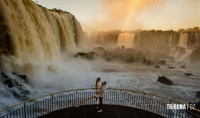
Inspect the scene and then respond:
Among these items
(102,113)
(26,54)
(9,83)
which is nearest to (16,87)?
(9,83)

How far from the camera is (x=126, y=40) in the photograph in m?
73.2

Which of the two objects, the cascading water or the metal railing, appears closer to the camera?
the metal railing

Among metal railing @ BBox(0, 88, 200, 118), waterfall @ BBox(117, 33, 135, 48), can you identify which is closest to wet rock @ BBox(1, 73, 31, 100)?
metal railing @ BBox(0, 88, 200, 118)

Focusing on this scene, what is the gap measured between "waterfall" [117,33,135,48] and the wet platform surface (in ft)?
192

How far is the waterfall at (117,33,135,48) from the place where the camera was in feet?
234

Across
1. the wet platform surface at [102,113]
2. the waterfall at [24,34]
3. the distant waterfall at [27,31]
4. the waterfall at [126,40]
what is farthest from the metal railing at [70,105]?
the waterfall at [126,40]

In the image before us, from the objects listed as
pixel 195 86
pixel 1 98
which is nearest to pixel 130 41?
pixel 195 86

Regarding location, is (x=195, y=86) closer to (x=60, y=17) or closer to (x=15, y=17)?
(x=15, y=17)

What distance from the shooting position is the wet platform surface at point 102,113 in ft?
39.8

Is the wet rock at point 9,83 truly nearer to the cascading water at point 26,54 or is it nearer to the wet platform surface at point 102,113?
the cascading water at point 26,54

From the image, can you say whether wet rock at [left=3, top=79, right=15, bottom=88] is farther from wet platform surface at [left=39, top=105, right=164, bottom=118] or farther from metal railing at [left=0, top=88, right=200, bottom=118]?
wet platform surface at [left=39, top=105, right=164, bottom=118]

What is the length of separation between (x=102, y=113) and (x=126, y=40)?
6208 centimetres

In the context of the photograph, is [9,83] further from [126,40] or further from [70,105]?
[126,40]

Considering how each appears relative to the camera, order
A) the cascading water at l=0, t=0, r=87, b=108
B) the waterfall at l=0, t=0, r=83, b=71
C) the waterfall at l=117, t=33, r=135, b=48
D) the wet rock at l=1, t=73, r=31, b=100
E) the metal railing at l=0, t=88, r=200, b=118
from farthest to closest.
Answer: the waterfall at l=117, t=33, r=135, b=48 < the waterfall at l=0, t=0, r=83, b=71 < the cascading water at l=0, t=0, r=87, b=108 < the wet rock at l=1, t=73, r=31, b=100 < the metal railing at l=0, t=88, r=200, b=118
